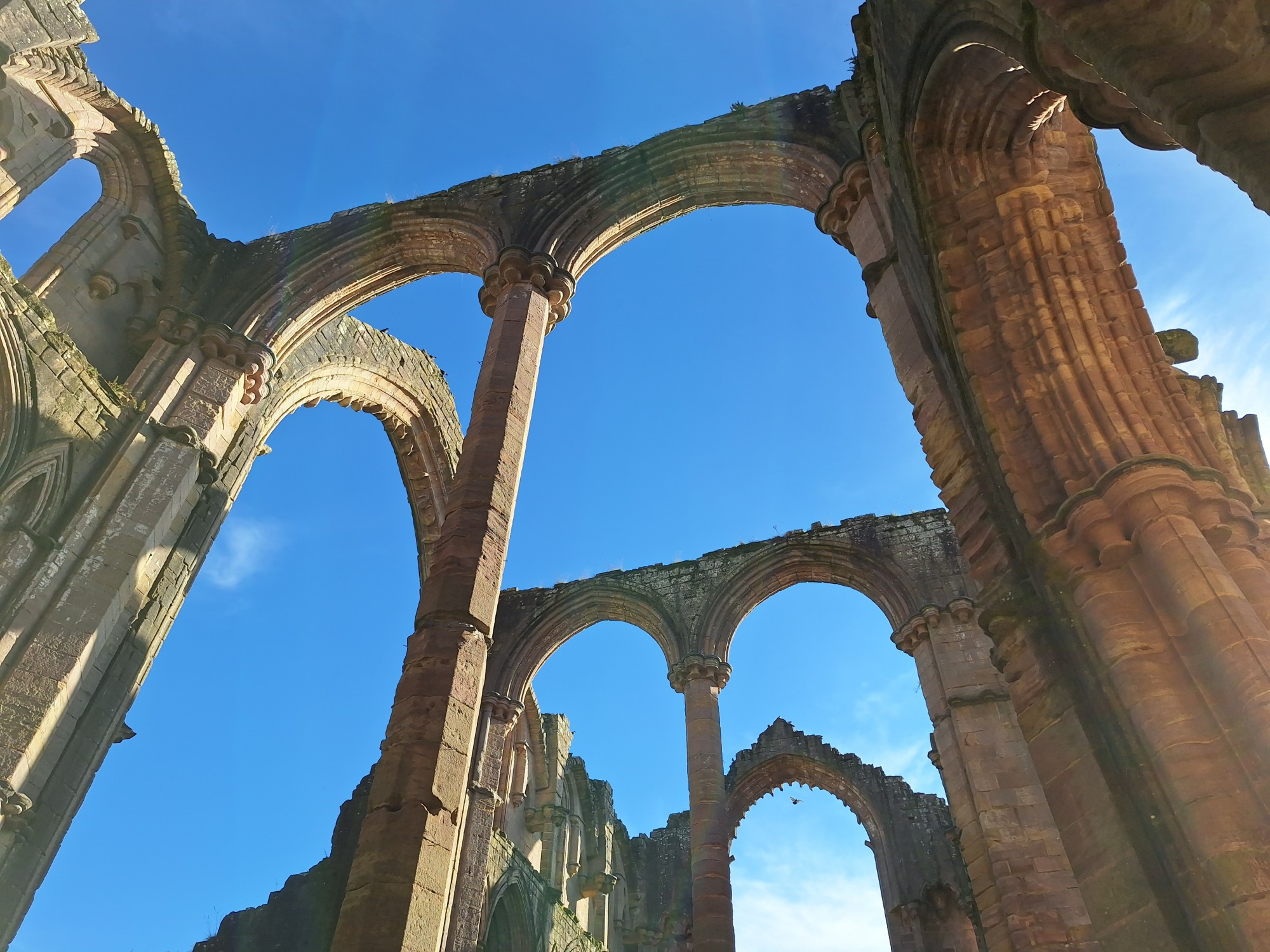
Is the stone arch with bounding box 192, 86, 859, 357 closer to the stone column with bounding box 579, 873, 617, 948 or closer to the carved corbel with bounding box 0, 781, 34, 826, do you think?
the carved corbel with bounding box 0, 781, 34, 826

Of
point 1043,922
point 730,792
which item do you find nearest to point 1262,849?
point 1043,922

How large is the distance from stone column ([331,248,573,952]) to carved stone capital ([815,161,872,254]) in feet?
8.60

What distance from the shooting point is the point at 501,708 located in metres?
12.6

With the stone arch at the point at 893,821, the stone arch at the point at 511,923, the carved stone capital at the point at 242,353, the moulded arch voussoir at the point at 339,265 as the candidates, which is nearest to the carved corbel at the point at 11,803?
the carved stone capital at the point at 242,353

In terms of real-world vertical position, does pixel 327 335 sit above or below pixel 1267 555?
above

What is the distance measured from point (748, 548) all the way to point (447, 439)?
4.96 meters

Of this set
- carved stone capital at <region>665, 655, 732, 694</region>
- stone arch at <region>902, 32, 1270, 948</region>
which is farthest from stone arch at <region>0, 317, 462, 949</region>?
stone arch at <region>902, 32, 1270, 948</region>

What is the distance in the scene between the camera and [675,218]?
9344mm

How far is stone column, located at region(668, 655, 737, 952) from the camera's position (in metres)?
9.38

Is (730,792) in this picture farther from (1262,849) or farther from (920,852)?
(1262,849)

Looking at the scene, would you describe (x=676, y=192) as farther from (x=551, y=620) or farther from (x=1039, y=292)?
(x=551, y=620)

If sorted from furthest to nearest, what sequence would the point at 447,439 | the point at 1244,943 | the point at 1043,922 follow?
the point at 447,439, the point at 1043,922, the point at 1244,943

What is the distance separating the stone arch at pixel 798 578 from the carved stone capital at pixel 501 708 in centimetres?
290

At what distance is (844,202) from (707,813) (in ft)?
22.6
